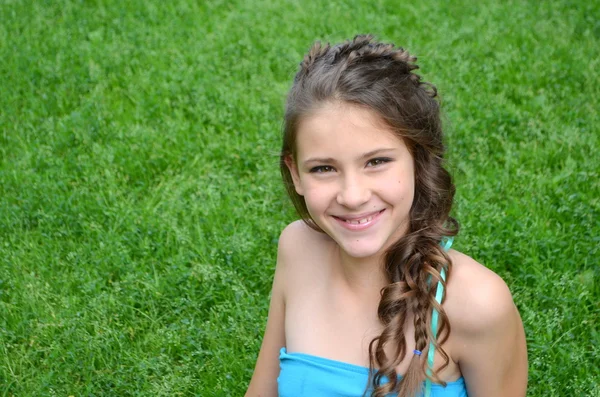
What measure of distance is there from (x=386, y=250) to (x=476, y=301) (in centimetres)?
35

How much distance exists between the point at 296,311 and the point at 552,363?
115 cm

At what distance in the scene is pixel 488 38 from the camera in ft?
18.2

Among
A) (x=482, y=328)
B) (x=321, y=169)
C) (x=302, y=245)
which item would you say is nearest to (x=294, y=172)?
(x=321, y=169)

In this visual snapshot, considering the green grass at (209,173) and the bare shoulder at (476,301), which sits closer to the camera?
the bare shoulder at (476,301)

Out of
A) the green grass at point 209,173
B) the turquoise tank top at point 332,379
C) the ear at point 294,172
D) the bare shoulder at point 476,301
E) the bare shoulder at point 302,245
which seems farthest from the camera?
the green grass at point 209,173

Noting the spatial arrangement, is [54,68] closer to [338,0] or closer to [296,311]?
[338,0]

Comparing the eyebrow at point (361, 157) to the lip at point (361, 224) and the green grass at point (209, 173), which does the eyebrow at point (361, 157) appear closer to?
the lip at point (361, 224)

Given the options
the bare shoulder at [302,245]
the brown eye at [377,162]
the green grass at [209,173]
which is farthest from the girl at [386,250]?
the green grass at [209,173]

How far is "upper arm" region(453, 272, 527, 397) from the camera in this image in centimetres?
226

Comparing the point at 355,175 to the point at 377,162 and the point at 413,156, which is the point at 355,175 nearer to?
the point at 377,162

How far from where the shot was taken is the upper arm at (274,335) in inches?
110

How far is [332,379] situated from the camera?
2.43 m

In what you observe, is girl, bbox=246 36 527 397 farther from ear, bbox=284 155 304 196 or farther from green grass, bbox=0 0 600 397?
green grass, bbox=0 0 600 397

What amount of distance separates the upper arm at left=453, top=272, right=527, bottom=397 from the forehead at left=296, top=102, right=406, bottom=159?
490mm
